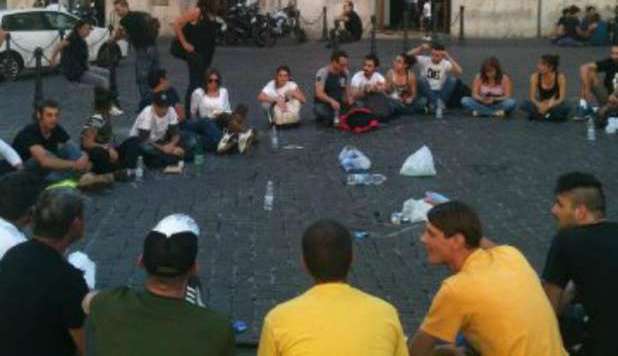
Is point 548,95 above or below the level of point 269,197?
above

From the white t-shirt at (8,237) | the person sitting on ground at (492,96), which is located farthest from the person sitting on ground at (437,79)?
the white t-shirt at (8,237)

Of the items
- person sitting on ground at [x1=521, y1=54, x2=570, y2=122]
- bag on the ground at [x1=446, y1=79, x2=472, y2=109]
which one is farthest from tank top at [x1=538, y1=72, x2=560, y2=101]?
bag on the ground at [x1=446, y1=79, x2=472, y2=109]

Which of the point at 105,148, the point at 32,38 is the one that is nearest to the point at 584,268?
the point at 105,148

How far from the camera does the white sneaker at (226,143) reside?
44.6 ft

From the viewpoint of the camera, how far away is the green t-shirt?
4.30 metres

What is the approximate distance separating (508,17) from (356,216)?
24.4 meters

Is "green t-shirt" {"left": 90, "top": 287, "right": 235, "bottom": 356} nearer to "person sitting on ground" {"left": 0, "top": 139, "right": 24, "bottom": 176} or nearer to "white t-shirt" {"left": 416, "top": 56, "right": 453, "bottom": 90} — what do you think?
"person sitting on ground" {"left": 0, "top": 139, "right": 24, "bottom": 176}

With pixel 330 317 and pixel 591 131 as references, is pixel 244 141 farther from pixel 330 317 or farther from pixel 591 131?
pixel 330 317

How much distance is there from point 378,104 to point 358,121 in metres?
0.69

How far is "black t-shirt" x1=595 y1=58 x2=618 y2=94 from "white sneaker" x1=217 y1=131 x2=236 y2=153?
5783mm

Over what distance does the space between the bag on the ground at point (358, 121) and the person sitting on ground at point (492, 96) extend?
2.00 meters

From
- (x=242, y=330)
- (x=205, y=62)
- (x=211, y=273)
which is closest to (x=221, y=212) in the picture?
(x=211, y=273)

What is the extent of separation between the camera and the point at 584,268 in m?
5.19

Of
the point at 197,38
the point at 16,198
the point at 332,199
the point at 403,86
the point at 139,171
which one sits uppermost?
the point at 197,38
